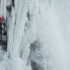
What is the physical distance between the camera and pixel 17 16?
2.49 meters

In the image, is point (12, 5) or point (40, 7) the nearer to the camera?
point (40, 7)

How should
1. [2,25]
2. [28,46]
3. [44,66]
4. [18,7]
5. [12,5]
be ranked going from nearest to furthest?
1. [44,66]
2. [28,46]
3. [18,7]
4. [12,5]
5. [2,25]

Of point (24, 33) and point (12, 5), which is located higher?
point (12, 5)

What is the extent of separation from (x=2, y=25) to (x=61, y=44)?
4.11 ft

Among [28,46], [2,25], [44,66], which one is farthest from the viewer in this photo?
[2,25]

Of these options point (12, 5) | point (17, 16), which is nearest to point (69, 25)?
point (17, 16)

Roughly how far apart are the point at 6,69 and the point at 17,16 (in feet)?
Result: 1.89

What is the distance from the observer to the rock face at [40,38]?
2192 millimetres

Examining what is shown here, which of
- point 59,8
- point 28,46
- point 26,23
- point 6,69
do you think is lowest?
point 6,69

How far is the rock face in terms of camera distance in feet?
7.19

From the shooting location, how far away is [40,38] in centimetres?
228

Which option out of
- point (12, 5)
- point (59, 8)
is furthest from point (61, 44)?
point (12, 5)

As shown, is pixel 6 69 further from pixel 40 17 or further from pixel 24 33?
pixel 40 17

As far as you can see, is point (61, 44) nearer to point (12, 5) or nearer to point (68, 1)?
point (68, 1)
